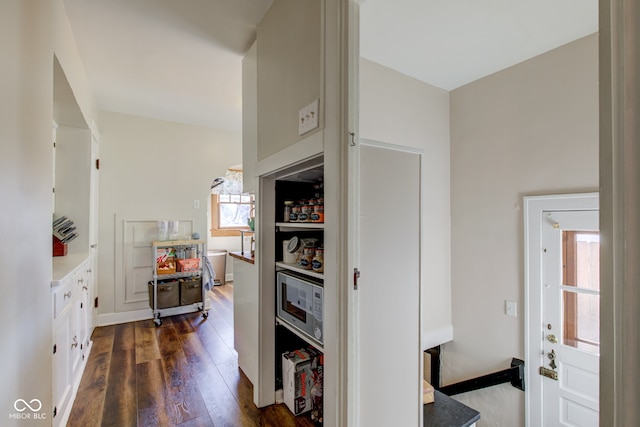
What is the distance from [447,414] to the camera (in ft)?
5.16

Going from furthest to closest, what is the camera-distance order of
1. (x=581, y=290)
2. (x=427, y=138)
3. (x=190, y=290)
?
(x=190, y=290) → (x=427, y=138) → (x=581, y=290)

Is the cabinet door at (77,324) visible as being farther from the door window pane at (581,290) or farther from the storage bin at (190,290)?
the door window pane at (581,290)

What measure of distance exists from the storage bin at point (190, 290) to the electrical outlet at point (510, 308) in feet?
11.1

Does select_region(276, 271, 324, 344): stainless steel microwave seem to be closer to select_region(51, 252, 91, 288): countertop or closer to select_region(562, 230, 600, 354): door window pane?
select_region(51, 252, 91, 288): countertop

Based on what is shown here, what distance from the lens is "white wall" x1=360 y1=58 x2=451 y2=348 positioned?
2.40 m

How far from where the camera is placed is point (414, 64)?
93.2 inches

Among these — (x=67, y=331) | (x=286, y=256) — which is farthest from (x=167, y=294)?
(x=286, y=256)

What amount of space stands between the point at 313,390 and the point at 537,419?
69.2 inches

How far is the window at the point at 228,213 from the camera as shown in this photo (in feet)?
19.9

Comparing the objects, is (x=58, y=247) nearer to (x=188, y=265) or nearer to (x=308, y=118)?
(x=188, y=265)

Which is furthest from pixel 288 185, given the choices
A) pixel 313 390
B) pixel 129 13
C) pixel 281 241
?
pixel 129 13

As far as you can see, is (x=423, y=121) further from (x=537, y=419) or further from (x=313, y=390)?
(x=537, y=419)

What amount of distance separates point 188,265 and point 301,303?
2604 mm

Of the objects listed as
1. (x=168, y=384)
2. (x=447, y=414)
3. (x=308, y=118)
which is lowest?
(x=168, y=384)
